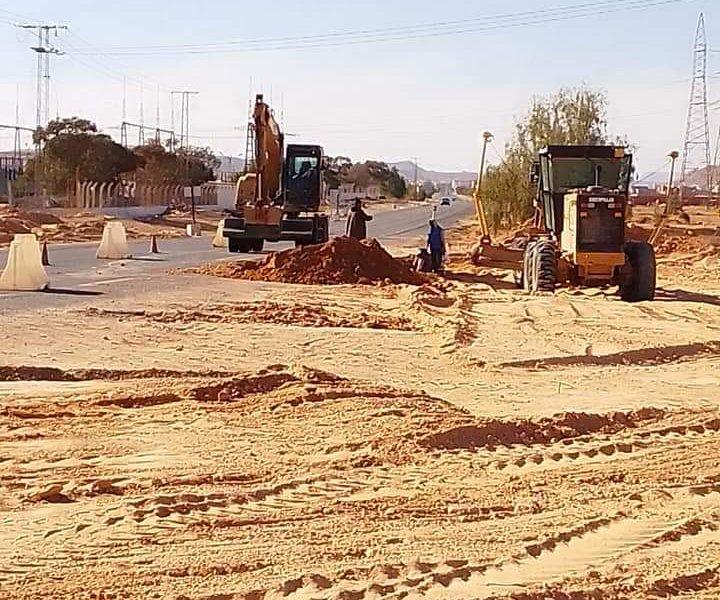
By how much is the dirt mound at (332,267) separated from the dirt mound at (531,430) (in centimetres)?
1513

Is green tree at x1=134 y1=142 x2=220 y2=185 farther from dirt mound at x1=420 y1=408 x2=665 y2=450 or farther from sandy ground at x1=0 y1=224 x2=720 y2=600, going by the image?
dirt mound at x1=420 y1=408 x2=665 y2=450

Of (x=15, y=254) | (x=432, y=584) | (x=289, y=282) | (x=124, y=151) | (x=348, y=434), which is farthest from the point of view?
(x=124, y=151)

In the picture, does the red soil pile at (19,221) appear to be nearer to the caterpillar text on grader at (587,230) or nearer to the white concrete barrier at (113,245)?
the white concrete barrier at (113,245)

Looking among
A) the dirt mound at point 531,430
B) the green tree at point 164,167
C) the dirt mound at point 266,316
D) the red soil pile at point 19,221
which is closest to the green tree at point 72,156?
the green tree at point 164,167

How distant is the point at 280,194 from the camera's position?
35656 millimetres

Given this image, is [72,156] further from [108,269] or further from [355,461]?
[355,461]

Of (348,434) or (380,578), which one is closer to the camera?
(380,578)

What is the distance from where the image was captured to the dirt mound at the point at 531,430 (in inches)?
379

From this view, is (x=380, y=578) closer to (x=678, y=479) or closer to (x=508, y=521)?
(x=508, y=521)

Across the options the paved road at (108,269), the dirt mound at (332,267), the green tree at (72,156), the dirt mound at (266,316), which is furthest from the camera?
the green tree at (72,156)

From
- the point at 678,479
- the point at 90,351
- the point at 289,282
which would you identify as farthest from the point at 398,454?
the point at 289,282

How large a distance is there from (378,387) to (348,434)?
2231mm

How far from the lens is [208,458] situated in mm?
8906

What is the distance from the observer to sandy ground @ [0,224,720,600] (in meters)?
6.39
